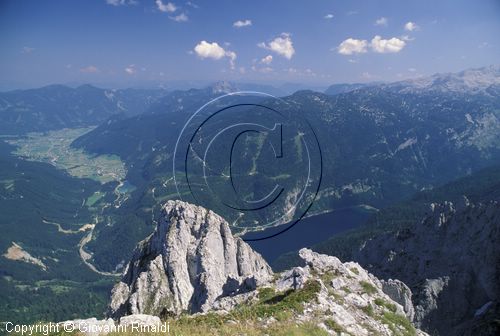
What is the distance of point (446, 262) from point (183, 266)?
5747 centimetres

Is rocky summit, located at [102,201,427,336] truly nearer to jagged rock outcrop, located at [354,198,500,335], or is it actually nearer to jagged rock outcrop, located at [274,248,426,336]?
jagged rock outcrop, located at [274,248,426,336]

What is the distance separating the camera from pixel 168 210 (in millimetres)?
96312

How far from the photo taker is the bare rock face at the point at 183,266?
238ft

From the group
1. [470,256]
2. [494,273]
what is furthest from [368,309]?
[470,256]

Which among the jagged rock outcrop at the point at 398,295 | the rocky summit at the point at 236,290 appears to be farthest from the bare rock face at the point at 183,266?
the jagged rock outcrop at the point at 398,295

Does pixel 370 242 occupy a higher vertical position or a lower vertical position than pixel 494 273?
lower


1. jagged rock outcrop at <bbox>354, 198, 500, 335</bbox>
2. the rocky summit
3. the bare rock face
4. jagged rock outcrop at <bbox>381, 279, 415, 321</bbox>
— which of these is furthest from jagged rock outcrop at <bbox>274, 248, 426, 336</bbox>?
jagged rock outcrop at <bbox>354, 198, 500, 335</bbox>

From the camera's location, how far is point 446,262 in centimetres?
9112

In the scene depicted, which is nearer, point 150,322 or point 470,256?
point 150,322

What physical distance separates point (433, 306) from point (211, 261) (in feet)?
142

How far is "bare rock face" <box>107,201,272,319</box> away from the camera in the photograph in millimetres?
72500

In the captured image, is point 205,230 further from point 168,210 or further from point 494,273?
point 494,273

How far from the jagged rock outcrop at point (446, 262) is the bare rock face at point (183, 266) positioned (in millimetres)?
32826

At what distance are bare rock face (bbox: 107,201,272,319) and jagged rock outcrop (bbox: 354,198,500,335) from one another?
32.8m
